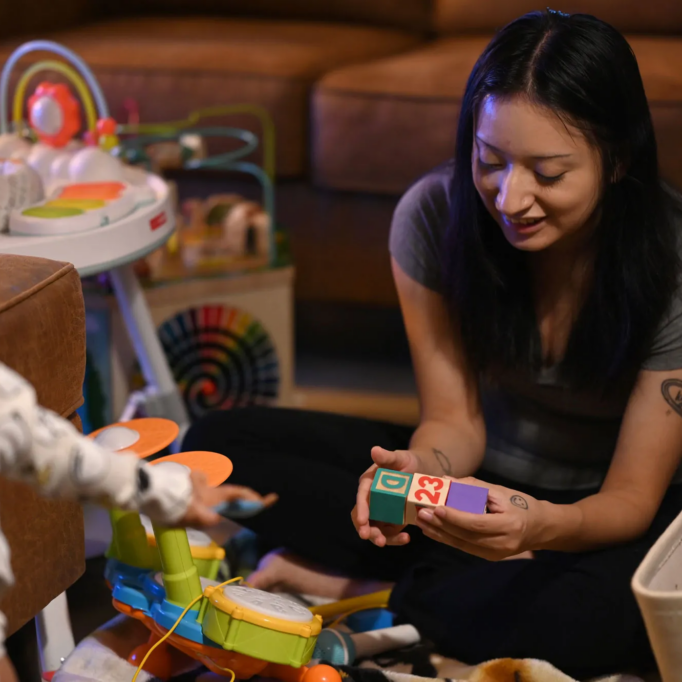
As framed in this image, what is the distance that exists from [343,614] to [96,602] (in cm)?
30

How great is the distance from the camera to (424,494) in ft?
2.51

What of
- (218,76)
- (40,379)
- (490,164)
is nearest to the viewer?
(40,379)

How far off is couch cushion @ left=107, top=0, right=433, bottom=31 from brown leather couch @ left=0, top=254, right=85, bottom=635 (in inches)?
55.5

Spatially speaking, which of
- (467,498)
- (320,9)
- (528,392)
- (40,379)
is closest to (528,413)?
(528,392)

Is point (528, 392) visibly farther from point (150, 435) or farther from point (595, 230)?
point (150, 435)

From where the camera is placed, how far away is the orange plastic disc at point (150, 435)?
0.78m

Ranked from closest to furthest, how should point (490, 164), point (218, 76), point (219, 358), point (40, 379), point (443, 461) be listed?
point (40, 379) < point (490, 164) < point (443, 461) < point (219, 358) < point (218, 76)

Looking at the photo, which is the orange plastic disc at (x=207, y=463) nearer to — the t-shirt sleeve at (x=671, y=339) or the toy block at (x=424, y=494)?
the toy block at (x=424, y=494)

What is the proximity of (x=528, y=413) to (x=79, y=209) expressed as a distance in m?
0.53

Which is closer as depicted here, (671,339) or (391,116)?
(671,339)

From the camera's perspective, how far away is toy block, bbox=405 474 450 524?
2.49 ft

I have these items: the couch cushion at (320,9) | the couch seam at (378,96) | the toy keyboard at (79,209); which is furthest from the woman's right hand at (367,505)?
the couch cushion at (320,9)

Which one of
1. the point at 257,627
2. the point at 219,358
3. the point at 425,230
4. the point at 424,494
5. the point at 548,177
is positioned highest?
the point at 548,177

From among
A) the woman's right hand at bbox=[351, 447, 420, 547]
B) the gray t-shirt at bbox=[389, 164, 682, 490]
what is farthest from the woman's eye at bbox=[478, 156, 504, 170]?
the woman's right hand at bbox=[351, 447, 420, 547]
